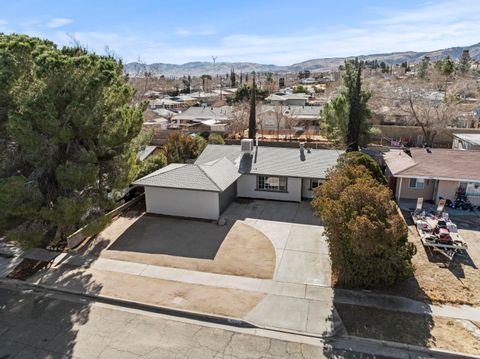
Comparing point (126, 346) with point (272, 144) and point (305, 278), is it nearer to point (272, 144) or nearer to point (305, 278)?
point (305, 278)

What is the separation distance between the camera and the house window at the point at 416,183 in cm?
2356

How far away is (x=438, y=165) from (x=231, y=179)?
14.1 meters

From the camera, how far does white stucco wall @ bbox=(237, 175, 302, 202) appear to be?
79.7 feet

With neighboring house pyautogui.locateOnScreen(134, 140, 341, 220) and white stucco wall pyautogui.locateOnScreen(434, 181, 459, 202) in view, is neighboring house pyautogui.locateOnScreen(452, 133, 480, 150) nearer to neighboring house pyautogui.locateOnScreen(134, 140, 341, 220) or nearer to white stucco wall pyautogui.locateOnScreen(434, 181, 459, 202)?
white stucco wall pyautogui.locateOnScreen(434, 181, 459, 202)

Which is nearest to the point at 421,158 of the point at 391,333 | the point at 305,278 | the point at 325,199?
the point at 325,199

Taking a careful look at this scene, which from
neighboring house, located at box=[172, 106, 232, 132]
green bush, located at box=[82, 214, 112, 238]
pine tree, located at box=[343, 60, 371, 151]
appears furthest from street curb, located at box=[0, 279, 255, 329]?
Result: neighboring house, located at box=[172, 106, 232, 132]

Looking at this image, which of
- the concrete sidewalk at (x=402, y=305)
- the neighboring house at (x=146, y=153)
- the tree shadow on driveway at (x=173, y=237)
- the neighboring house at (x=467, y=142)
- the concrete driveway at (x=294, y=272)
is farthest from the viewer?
the neighboring house at (x=467, y=142)

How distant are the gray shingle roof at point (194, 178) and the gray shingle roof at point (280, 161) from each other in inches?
81.2

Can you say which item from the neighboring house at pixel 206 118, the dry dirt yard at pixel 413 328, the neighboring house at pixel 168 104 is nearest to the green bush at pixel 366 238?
the dry dirt yard at pixel 413 328

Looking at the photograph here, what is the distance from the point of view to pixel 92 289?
1451cm

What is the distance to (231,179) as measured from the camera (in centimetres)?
2288

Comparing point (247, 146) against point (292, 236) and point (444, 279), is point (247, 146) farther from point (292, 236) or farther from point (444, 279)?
point (444, 279)

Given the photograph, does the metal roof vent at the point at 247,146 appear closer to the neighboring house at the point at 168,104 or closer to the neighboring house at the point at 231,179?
the neighboring house at the point at 231,179

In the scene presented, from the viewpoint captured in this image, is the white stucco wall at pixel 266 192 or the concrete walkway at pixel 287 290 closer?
the concrete walkway at pixel 287 290
